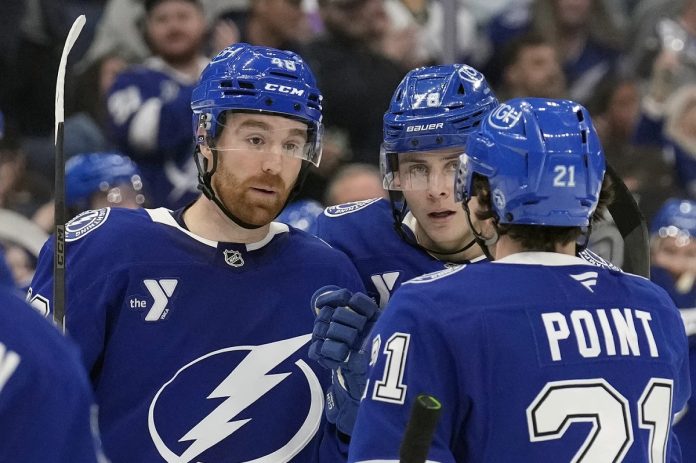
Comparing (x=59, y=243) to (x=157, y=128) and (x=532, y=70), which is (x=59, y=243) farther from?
(x=532, y=70)

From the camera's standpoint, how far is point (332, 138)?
19.2 feet

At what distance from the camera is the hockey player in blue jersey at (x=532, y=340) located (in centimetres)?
223

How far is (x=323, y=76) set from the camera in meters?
5.82

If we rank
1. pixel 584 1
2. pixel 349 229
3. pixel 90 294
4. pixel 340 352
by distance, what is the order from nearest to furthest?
1. pixel 340 352
2. pixel 90 294
3. pixel 349 229
4. pixel 584 1

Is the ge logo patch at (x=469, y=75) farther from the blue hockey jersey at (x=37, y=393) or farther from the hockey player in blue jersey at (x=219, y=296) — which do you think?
the blue hockey jersey at (x=37, y=393)

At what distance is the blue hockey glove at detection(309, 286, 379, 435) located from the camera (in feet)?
8.73

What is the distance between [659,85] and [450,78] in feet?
11.0

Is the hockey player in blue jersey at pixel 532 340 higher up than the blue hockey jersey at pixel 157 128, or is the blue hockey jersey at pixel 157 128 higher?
the hockey player in blue jersey at pixel 532 340

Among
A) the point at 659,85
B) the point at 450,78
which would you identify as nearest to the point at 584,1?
the point at 659,85

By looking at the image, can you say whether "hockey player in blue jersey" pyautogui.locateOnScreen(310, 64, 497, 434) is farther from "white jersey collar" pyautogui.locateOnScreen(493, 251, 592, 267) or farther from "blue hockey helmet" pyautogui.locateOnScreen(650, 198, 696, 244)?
"blue hockey helmet" pyautogui.locateOnScreen(650, 198, 696, 244)

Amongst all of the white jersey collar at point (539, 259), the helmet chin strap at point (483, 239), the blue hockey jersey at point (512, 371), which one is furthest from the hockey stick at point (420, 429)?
the helmet chin strap at point (483, 239)

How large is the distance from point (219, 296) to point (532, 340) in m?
0.91

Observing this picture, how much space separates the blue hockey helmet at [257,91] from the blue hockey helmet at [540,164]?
25.8 inches

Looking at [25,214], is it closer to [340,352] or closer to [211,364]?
[211,364]
